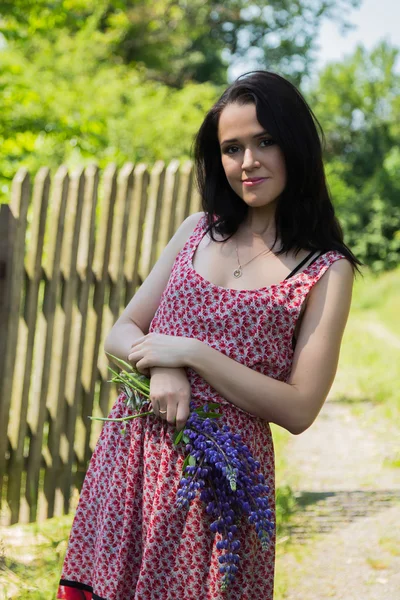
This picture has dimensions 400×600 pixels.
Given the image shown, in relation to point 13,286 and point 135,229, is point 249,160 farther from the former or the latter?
point 135,229

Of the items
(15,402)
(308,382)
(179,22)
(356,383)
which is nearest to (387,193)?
(179,22)

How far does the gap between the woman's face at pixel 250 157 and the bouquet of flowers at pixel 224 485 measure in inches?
22.7

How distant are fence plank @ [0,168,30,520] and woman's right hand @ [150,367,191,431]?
7.96 ft

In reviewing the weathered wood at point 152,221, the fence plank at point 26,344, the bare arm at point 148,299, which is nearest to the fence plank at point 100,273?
the weathered wood at point 152,221

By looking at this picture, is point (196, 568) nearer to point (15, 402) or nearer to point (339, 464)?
point (15, 402)

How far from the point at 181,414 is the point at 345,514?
324 centimetres

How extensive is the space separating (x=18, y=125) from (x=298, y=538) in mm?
3333

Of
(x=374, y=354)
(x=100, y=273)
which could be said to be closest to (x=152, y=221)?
(x=100, y=273)

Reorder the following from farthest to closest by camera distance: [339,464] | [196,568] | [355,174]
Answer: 1. [355,174]
2. [339,464]
3. [196,568]

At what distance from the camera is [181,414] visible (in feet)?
6.19

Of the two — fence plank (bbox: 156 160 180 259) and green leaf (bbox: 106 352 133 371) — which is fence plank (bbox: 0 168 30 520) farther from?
green leaf (bbox: 106 352 133 371)

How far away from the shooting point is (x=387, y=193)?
31.4 metres

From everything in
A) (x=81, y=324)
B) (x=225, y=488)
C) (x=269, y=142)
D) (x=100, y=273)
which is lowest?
(x=225, y=488)

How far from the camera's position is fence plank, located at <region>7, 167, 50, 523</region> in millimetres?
4254
